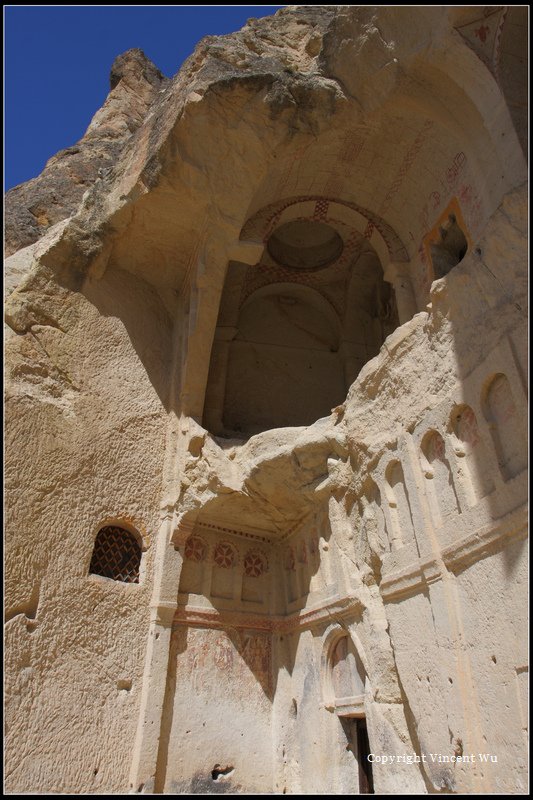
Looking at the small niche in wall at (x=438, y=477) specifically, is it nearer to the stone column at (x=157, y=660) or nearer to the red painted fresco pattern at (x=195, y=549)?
the stone column at (x=157, y=660)

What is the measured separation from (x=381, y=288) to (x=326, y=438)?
4489mm

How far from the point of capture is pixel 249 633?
714 cm

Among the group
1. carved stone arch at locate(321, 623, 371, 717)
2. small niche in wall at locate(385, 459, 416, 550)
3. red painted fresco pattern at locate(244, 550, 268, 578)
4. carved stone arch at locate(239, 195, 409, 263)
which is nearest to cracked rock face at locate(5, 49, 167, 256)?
carved stone arch at locate(239, 195, 409, 263)

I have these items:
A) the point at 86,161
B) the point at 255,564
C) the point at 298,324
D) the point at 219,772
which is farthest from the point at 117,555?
the point at 86,161

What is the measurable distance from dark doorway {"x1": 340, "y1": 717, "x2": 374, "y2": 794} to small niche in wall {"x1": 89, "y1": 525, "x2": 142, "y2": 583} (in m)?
2.75

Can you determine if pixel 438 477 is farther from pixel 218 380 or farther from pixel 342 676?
pixel 218 380

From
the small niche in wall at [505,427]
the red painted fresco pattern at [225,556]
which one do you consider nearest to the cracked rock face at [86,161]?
the red painted fresco pattern at [225,556]

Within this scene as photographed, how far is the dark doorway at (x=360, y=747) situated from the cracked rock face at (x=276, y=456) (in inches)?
0.9

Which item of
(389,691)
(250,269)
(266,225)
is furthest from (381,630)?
(250,269)

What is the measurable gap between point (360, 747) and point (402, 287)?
17.8 ft

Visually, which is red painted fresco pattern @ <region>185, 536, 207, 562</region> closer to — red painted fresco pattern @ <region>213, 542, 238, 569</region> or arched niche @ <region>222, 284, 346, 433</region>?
red painted fresco pattern @ <region>213, 542, 238, 569</region>

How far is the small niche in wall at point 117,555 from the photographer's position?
6.16m

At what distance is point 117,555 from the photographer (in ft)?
20.8

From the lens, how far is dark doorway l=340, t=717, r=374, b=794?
5.67 m
